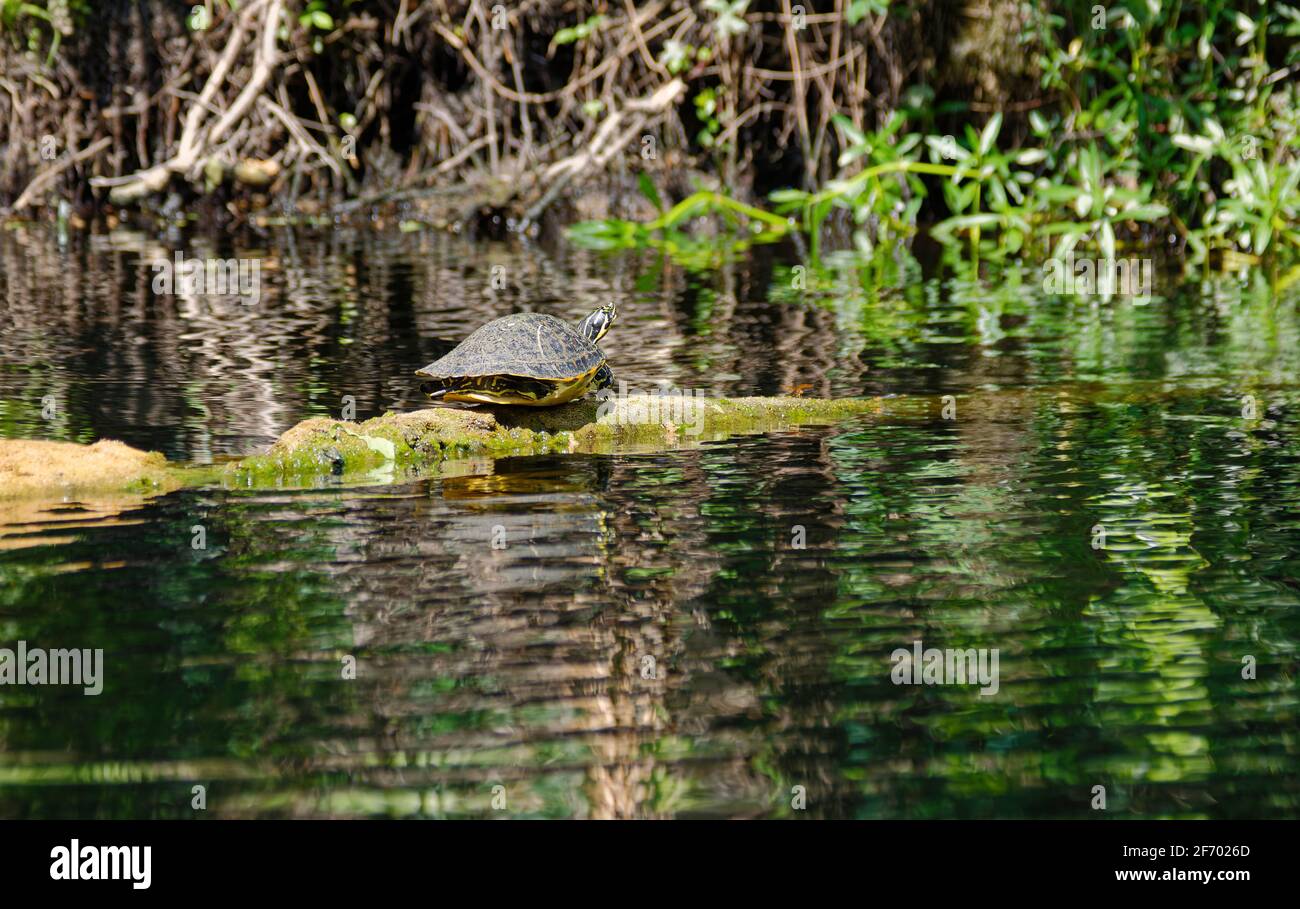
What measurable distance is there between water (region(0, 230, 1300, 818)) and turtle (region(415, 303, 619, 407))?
29 cm

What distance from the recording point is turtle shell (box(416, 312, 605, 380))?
6211 millimetres

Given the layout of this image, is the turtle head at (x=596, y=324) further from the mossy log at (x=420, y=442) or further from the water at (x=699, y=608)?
the water at (x=699, y=608)

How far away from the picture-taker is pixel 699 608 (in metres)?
4.48

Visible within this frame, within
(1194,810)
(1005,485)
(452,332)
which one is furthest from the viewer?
(452,332)

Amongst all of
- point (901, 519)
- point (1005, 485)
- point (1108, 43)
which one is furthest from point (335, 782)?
point (1108, 43)

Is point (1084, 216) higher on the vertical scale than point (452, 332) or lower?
higher

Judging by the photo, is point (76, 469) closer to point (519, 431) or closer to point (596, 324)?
point (519, 431)

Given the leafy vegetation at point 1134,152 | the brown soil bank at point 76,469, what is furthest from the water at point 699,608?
the leafy vegetation at point 1134,152

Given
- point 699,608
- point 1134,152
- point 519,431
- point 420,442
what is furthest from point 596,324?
point 1134,152

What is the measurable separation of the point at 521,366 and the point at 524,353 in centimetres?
6

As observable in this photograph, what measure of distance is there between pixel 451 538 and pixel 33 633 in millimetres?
1370

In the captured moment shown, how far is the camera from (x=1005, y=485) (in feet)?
19.2

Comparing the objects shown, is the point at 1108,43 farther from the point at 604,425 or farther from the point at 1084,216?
the point at 604,425

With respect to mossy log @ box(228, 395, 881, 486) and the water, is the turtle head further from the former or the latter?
the water
